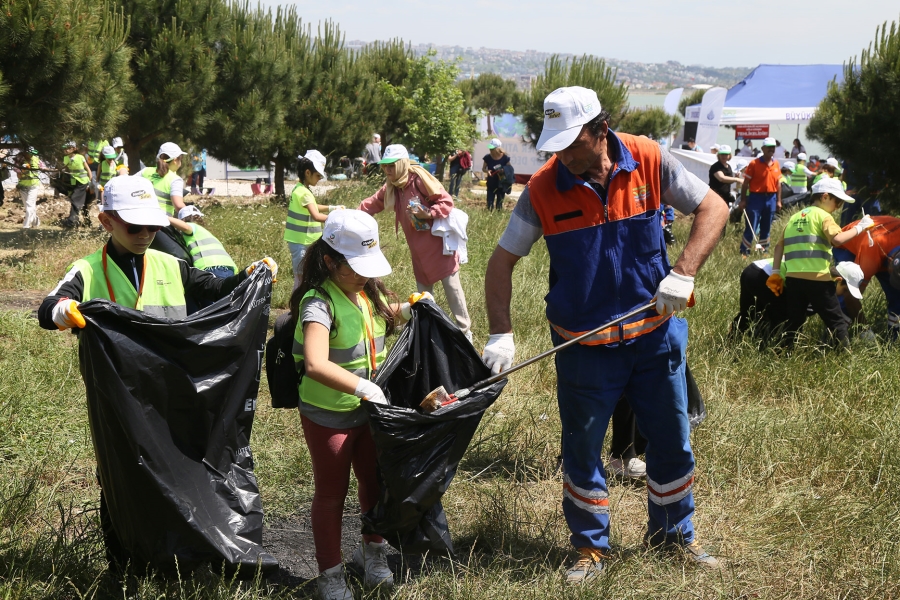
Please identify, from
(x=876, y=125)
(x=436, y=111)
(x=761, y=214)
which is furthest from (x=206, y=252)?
(x=436, y=111)

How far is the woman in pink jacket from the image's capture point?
5824 millimetres

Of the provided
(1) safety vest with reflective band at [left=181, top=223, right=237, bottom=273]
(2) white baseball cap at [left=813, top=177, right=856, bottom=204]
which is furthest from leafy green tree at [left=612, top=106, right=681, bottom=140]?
(1) safety vest with reflective band at [left=181, top=223, right=237, bottom=273]

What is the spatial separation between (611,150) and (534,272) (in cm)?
579

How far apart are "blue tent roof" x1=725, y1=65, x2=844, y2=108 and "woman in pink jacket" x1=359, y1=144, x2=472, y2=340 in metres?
21.9

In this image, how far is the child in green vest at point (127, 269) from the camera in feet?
8.91

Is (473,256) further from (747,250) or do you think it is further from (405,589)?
(405,589)

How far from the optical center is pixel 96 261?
2.83 metres

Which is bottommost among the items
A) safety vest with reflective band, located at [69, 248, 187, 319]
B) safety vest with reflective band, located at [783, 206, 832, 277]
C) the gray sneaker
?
the gray sneaker

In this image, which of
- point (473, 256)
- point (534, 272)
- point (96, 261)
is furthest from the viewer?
point (473, 256)

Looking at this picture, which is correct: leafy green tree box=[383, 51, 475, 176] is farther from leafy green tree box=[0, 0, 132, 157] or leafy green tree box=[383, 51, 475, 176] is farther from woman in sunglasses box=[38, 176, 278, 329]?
woman in sunglasses box=[38, 176, 278, 329]

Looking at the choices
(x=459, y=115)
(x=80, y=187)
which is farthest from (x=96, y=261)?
(x=459, y=115)

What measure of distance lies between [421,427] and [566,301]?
0.72 meters

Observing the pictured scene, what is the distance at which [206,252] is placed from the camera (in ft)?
16.1

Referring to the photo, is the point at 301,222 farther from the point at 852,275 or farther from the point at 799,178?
the point at 799,178
